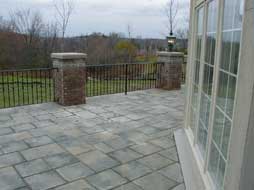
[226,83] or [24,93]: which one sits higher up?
[226,83]

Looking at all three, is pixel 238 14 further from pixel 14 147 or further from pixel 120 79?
pixel 120 79

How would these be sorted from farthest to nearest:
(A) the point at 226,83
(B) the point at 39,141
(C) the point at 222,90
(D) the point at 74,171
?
1. (B) the point at 39,141
2. (D) the point at 74,171
3. (C) the point at 222,90
4. (A) the point at 226,83

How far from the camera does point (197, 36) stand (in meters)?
3.12

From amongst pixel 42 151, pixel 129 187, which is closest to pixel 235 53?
pixel 129 187

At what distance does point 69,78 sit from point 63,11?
26.3 ft

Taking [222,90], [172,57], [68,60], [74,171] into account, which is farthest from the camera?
[172,57]

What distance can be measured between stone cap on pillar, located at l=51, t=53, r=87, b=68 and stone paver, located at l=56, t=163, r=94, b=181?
289 cm

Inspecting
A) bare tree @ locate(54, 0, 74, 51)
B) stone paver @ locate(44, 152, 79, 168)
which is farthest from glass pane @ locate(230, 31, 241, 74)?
bare tree @ locate(54, 0, 74, 51)

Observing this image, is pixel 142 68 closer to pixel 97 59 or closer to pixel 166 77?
pixel 166 77

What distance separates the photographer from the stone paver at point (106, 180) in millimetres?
2498

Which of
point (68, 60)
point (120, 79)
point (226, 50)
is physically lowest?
point (120, 79)

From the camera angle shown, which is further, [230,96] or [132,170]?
[132,170]

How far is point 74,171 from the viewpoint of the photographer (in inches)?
108

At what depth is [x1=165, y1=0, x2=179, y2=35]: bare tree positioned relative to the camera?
435 inches
